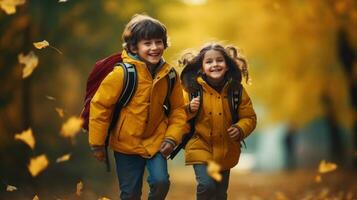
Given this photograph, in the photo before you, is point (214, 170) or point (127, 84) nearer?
point (127, 84)

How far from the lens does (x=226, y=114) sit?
673cm

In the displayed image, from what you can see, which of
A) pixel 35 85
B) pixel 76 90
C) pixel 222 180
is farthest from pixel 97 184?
pixel 222 180

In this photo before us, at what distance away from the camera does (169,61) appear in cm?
2156

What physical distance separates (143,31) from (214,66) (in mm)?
822

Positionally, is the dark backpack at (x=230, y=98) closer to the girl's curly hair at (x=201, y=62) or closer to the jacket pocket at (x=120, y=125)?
the girl's curly hair at (x=201, y=62)

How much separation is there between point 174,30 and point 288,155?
1001 centimetres

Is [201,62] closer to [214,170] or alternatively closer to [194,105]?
[194,105]

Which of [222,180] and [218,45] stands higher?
[218,45]

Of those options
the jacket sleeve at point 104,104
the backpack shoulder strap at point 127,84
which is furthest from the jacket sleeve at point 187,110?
the jacket sleeve at point 104,104

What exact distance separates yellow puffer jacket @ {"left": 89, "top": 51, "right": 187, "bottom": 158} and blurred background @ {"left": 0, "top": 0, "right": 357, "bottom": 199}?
14.8ft

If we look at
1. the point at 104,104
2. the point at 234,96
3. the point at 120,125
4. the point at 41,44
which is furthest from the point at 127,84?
the point at 234,96

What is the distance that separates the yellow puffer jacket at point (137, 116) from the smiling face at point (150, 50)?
83mm

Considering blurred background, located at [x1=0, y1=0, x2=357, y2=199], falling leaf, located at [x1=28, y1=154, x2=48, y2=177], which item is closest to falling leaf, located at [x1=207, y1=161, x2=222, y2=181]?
falling leaf, located at [x1=28, y1=154, x2=48, y2=177]

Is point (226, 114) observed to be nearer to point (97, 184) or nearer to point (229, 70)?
point (229, 70)
